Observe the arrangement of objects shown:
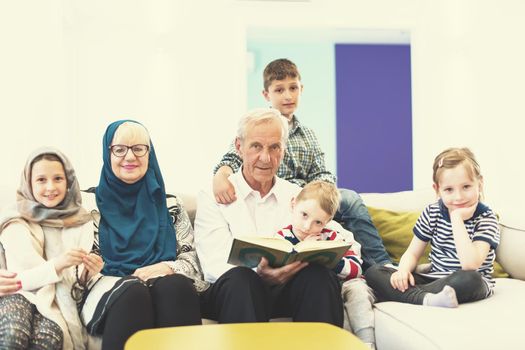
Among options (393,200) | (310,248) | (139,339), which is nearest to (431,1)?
(393,200)

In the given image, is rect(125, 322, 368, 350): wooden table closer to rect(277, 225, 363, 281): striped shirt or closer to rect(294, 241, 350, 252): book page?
rect(294, 241, 350, 252): book page

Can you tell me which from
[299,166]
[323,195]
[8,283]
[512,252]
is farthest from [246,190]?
[512,252]

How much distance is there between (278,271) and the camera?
6.70ft

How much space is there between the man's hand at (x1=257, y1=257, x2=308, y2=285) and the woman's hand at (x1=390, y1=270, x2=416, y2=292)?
37cm

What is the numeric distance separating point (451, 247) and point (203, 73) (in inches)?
113

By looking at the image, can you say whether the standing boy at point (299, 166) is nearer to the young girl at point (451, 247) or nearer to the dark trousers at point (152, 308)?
the young girl at point (451, 247)

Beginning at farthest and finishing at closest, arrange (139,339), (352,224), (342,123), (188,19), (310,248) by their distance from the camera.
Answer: (342,123)
(188,19)
(352,224)
(310,248)
(139,339)

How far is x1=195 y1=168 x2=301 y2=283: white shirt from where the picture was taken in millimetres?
2299

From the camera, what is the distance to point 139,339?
1.57 m

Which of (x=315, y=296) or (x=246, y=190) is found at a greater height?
(x=246, y=190)

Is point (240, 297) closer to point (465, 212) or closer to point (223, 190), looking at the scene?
point (223, 190)

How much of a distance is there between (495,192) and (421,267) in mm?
2766

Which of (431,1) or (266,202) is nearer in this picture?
(266,202)

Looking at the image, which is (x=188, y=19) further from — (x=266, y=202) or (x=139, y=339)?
(x=139, y=339)
